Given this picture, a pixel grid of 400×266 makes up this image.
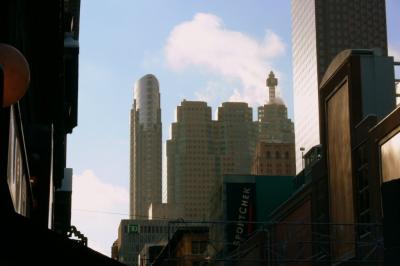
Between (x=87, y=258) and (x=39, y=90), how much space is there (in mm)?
17153

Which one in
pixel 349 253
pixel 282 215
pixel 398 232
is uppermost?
pixel 282 215

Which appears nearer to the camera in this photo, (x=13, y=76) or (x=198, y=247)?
(x=13, y=76)

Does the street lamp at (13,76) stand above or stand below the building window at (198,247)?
below

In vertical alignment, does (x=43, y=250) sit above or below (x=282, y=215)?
below

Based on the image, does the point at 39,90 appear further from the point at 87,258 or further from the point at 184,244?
the point at 184,244

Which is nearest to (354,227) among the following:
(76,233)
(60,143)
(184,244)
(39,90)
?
(76,233)

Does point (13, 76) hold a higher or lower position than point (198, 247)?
lower

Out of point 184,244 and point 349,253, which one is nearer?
point 349,253

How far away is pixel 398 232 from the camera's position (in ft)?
59.6

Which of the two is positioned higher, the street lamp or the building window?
the building window

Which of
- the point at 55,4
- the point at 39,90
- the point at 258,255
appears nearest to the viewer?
the point at 55,4

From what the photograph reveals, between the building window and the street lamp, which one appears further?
the building window

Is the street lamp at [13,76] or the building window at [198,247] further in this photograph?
the building window at [198,247]

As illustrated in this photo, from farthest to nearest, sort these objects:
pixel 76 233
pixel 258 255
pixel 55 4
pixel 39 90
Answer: pixel 258 255 → pixel 76 233 → pixel 39 90 → pixel 55 4
